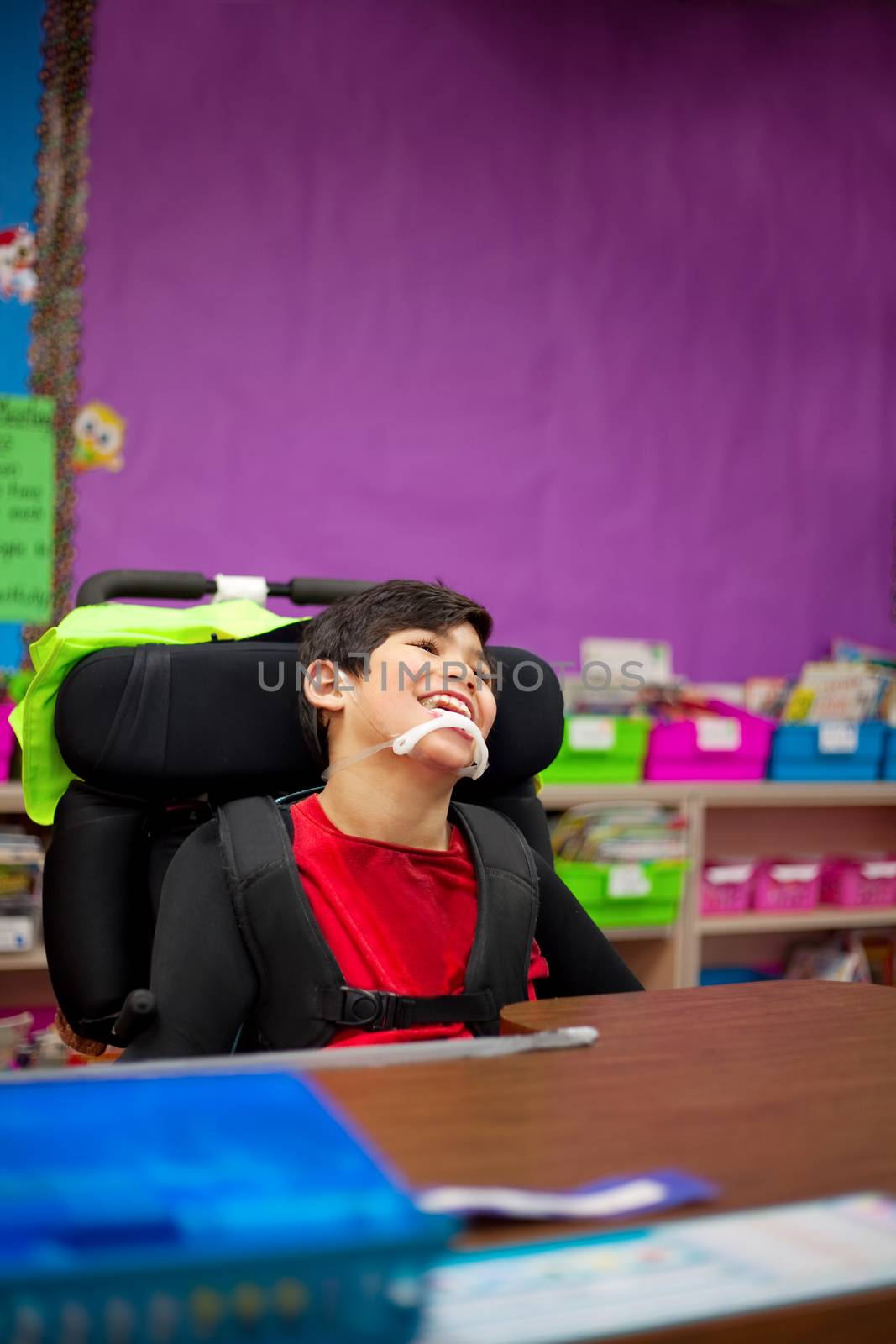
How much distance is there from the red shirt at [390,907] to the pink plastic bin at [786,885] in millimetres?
1805

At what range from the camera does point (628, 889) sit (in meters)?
2.74

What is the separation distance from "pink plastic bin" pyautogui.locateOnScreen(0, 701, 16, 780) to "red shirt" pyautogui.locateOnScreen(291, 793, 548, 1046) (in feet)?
3.85

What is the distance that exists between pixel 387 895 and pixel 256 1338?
0.92 m

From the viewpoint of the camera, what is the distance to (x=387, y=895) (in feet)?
4.38

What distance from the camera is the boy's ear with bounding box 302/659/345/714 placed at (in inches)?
56.6

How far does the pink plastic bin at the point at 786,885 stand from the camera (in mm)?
3047

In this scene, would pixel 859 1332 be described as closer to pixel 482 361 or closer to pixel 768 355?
pixel 482 361

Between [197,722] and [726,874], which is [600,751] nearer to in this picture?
[726,874]

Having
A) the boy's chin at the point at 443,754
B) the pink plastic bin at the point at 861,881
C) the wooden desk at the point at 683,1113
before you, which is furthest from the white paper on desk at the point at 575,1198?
the pink plastic bin at the point at 861,881

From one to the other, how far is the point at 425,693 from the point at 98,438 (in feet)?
5.22

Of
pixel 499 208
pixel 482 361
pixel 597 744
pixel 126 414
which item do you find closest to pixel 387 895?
pixel 597 744

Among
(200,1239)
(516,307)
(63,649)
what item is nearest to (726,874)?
(516,307)

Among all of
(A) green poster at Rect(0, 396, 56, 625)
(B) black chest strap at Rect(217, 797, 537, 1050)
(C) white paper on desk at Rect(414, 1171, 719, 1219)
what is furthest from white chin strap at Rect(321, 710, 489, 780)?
(A) green poster at Rect(0, 396, 56, 625)

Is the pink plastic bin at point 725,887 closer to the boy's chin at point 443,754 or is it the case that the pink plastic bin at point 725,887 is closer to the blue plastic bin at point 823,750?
the blue plastic bin at point 823,750
